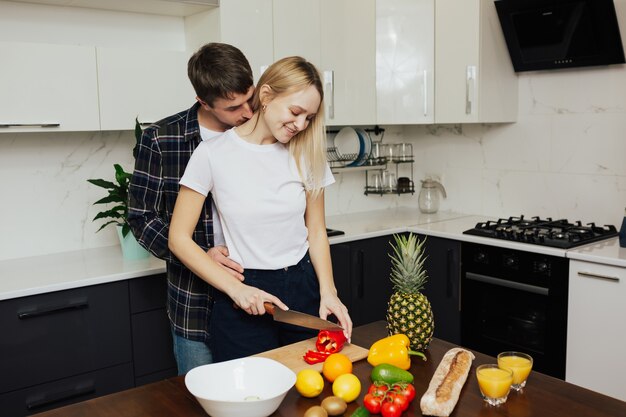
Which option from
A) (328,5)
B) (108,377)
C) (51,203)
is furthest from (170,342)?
(328,5)

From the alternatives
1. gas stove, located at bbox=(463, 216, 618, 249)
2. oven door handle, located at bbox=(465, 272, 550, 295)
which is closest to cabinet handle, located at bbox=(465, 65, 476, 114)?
gas stove, located at bbox=(463, 216, 618, 249)

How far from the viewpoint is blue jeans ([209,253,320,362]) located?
6.18 ft

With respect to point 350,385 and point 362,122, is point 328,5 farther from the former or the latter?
point 350,385

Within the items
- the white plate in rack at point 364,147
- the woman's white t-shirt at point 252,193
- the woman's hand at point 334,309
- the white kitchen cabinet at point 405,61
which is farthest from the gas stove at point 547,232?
the woman's white t-shirt at point 252,193

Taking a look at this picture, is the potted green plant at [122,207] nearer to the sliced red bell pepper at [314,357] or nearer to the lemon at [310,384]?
the sliced red bell pepper at [314,357]

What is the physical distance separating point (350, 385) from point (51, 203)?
6.85 ft

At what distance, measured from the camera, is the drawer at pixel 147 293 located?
2666mm

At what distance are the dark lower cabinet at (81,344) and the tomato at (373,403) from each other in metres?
1.51

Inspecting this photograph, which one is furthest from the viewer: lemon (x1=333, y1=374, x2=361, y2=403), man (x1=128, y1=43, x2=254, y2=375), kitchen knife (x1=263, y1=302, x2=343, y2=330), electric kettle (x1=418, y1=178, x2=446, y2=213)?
electric kettle (x1=418, y1=178, x2=446, y2=213)

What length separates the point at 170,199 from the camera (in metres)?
2.18

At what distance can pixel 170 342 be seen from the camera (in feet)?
9.14

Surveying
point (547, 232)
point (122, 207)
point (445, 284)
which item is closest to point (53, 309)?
point (122, 207)

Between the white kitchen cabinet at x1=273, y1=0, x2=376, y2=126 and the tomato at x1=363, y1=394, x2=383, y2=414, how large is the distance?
2263 millimetres

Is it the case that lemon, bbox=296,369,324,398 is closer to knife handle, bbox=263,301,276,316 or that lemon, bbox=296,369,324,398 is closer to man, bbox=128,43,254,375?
knife handle, bbox=263,301,276,316
